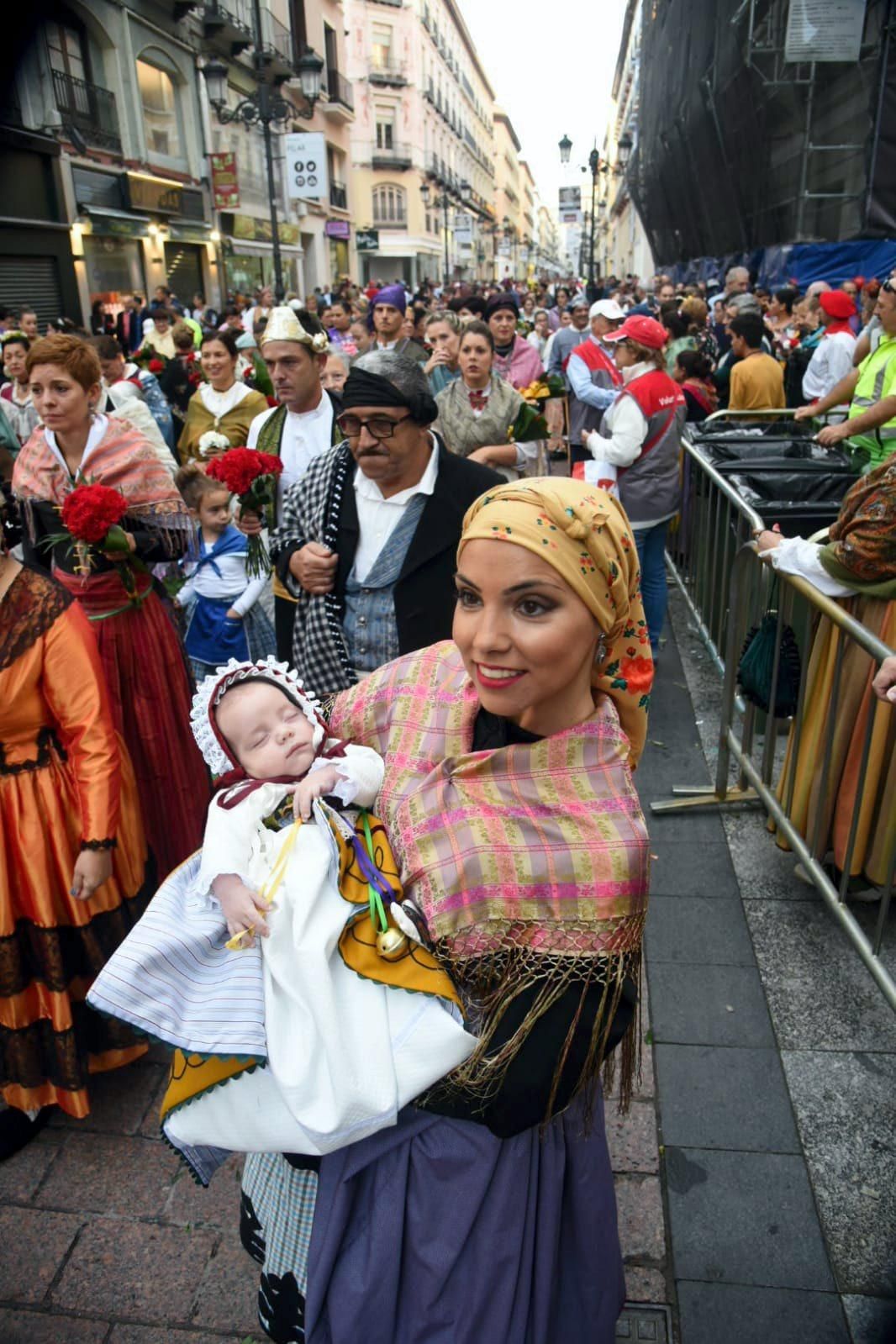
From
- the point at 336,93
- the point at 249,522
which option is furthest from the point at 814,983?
the point at 336,93

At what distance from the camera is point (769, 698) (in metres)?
3.59

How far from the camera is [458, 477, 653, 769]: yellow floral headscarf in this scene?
4.65 ft

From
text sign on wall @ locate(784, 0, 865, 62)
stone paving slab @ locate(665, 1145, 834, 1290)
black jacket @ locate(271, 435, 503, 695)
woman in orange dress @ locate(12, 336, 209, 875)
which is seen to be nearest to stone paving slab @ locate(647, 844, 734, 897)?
stone paving slab @ locate(665, 1145, 834, 1290)

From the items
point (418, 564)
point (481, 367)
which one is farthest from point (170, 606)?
point (481, 367)

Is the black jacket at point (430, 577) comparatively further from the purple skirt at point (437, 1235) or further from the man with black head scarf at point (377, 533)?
the purple skirt at point (437, 1235)

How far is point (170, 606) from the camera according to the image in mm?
4012

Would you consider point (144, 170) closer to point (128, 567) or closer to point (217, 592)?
point (217, 592)

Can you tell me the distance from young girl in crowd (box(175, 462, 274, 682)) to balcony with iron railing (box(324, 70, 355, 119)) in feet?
133

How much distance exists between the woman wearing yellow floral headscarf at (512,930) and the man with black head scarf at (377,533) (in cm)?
112

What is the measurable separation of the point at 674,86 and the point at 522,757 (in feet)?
87.3

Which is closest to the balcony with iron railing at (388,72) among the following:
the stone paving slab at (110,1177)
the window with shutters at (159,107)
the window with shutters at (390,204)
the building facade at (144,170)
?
the window with shutters at (390,204)

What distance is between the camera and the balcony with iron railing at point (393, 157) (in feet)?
177

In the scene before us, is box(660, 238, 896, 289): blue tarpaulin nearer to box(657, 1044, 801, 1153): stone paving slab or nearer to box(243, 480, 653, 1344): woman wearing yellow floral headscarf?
box(657, 1044, 801, 1153): stone paving slab

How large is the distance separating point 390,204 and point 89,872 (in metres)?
60.3
